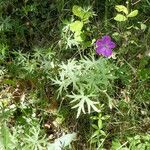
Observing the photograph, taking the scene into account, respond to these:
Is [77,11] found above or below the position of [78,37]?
above

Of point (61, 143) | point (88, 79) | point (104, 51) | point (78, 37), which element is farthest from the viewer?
point (78, 37)

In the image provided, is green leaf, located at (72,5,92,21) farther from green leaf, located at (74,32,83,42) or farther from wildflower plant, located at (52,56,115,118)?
wildflower plant, located at (52,56,115,118)

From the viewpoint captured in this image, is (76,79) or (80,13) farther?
(80,13)

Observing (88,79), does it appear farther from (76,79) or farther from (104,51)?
(104,51)

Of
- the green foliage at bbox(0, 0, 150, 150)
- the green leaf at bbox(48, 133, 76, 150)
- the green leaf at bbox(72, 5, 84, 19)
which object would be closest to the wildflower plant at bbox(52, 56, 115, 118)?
the green foliage at bbox(0, 0, 150, 150)

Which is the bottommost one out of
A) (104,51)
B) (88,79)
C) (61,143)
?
(61,143)

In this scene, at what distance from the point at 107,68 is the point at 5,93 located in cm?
81

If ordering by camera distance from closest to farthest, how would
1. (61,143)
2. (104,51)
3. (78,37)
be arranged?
1. (61,143)
2. (104,51)
3. (78,37)

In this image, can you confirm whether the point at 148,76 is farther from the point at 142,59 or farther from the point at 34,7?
the point at 34,7

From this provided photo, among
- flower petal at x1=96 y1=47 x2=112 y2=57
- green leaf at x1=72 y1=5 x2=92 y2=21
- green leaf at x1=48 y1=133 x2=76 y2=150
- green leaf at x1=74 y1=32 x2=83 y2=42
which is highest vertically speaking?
green leaf at x1=72 y1=5 x2=92 y2=21

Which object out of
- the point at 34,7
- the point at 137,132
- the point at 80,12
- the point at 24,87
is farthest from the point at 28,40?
the point at 137,132

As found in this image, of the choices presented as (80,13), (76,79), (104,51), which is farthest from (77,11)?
(76,79)

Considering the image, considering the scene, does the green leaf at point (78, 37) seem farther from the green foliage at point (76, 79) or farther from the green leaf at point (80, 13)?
the green leaf at point (80, 13)

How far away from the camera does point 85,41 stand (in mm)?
2721
